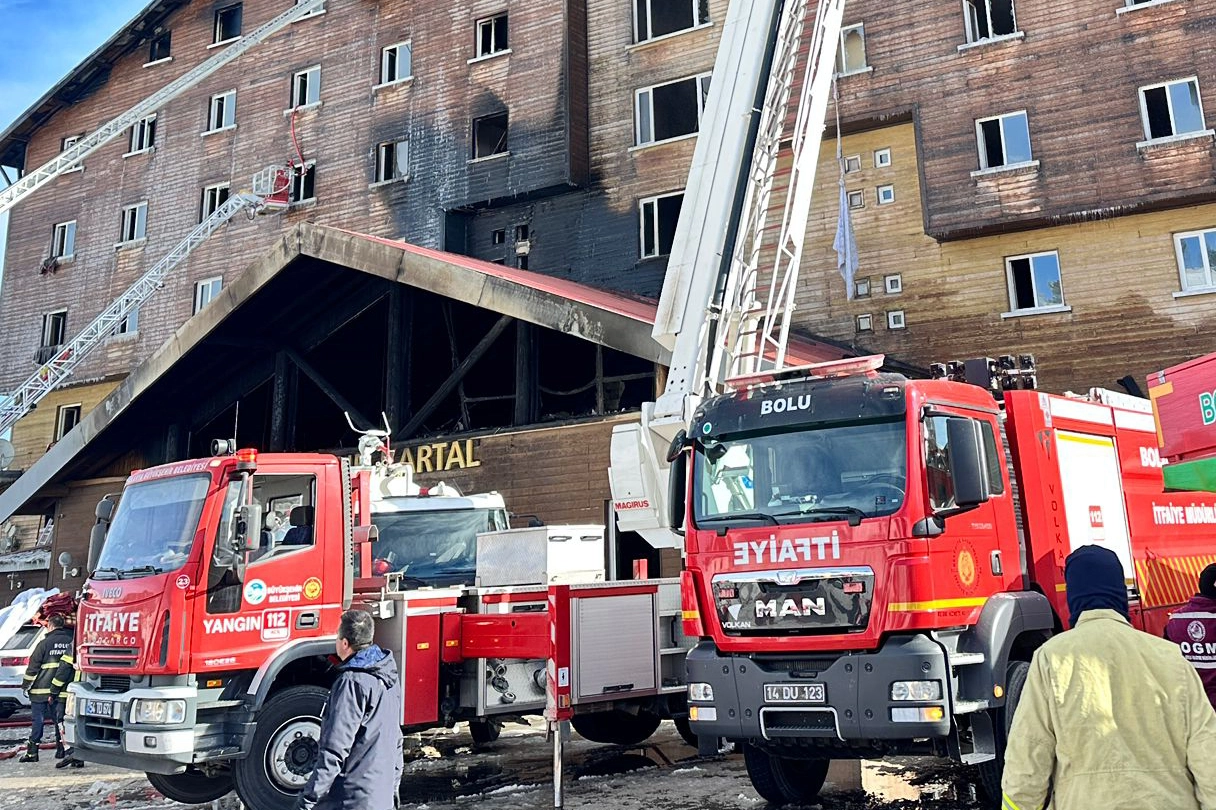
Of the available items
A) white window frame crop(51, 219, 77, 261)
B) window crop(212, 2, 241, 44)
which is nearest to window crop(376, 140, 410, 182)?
window crop(212, 2, 241, 44)

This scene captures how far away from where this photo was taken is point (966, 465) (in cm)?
689

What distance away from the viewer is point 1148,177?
17.7 m

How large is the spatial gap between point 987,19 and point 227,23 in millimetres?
23268

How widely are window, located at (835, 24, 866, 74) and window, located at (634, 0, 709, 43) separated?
386 centimetres

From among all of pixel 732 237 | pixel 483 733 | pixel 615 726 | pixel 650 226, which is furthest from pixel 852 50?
pixel 483 733

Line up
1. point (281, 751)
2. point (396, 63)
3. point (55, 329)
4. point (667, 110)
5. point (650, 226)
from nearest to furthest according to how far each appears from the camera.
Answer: point (281, 751) → point (650, 226) → point (667, 110) → point (396, 63) → point (55, 329)

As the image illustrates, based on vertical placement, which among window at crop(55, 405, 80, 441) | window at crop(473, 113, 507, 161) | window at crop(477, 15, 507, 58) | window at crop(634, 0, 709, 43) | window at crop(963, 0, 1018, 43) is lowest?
window at crop(55, 405, 80, 441)

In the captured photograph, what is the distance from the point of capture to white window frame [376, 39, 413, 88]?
88.3 feet

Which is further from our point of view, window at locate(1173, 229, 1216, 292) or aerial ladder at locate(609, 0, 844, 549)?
window at locate(1173, 229, 1216, 292)

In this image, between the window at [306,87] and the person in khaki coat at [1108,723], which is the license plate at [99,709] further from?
the window at [306,87]

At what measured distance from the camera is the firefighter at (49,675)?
12180 millimetres

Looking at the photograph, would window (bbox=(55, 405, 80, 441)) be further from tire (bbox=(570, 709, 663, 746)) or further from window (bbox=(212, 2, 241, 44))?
tire (bbox=(570, 709, 663, 746))

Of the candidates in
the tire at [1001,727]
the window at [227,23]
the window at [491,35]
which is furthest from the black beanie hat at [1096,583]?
the window at [227,23]

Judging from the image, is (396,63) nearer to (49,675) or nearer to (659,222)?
(659,222)
